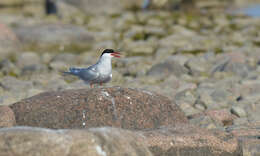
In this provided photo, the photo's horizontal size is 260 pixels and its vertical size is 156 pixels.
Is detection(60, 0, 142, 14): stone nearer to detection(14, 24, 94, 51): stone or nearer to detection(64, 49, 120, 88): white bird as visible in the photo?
detection(14, 24, 94, 51): stone

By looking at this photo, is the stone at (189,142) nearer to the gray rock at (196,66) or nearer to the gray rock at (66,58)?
the gray rock at (196,66)

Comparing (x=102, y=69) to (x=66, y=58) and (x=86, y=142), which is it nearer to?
(x=86, y=142)

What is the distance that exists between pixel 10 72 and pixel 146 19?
8.85 meters

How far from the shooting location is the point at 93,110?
602cm

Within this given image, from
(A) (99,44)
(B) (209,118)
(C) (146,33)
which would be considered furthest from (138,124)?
(C) (146,33)

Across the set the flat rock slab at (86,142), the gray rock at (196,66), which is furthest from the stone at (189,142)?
the gray rock at (196,66)

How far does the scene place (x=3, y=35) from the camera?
14.5 metres

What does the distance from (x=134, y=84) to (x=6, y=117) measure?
16.0 feet

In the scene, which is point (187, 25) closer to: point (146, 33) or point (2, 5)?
point (146, 33)

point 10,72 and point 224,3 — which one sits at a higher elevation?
point 224,3

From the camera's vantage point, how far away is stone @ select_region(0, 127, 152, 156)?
4.01 metres

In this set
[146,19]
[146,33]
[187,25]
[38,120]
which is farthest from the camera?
[146,19]

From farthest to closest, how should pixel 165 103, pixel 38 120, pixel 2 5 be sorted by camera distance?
pixel 2 5 < pixel 165 103 < pixel 38 120

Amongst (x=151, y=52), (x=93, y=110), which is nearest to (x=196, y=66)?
(x=151, y=52)
